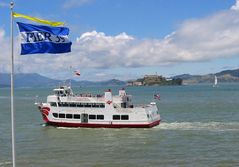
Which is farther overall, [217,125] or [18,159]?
[217,125]

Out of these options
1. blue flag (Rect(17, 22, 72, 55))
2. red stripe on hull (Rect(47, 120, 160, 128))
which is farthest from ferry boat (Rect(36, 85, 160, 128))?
blue flag (Rect(17, 22, 72, 55))

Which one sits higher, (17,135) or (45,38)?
(45,38)

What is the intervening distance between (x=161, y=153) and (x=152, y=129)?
18321 millimetres

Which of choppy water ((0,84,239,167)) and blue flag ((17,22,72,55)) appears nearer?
blue flag ((17,22,72,55))

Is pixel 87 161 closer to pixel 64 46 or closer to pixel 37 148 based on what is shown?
pixel 37 148

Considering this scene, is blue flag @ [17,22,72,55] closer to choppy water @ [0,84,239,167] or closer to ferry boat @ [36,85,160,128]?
choppy water @ [0,84,239,167]

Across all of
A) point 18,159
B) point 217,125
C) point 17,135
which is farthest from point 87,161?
point 217,125

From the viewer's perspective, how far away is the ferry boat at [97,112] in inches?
2362

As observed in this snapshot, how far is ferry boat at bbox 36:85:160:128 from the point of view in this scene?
197ft

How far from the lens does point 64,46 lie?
20.9 m

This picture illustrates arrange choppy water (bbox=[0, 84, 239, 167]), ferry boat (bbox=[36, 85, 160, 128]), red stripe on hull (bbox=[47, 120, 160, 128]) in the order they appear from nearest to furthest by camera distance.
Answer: choppy water (bbox=[0, 84, 239, 167]) → red stripe on hull (bbox=[47, 120, 160, 128]) → ferry boat (bbox=[36, 85, 160, 128])

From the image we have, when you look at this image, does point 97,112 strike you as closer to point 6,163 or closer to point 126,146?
point 126,146

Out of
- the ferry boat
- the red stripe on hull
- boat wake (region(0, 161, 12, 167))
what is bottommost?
boat wake (region(0, 161, 12, 167))

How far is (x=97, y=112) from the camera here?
200 ft
